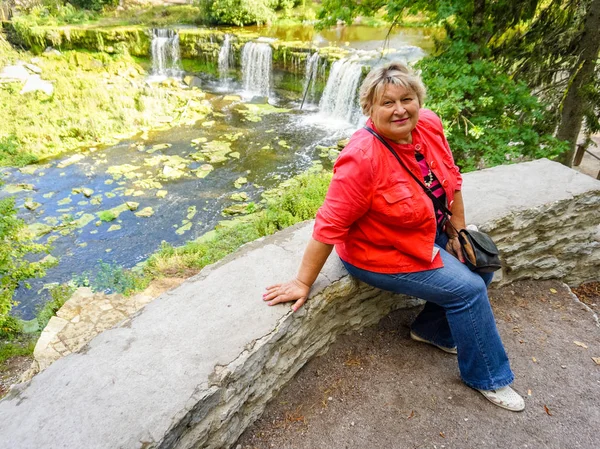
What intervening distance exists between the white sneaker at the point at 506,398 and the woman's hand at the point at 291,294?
107 centimetres

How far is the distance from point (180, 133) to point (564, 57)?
934cm

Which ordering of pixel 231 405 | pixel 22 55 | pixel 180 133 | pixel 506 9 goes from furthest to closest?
pixel 22 55
pixel 180 133
pixel 506 9
pixel 231 405

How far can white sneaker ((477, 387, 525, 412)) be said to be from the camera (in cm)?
200

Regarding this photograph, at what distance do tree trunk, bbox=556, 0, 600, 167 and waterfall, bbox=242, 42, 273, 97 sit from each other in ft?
35.3

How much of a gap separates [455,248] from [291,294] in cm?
94

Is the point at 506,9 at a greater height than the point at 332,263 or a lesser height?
greater

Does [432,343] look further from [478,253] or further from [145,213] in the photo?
[145,213]

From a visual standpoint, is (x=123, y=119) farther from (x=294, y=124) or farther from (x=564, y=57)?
(x=564, y=57)

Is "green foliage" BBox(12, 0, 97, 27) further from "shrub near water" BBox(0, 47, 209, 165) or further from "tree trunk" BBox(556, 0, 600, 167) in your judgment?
"tree trunk" BBox(556, 0, 600, 167)

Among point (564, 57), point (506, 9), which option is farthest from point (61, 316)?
point (564, 57)

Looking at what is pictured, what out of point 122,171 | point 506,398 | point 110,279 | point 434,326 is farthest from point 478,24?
point 122,171

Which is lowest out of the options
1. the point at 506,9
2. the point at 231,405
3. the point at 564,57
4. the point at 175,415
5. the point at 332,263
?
the point at 231,405

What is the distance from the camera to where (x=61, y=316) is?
4.10 meters

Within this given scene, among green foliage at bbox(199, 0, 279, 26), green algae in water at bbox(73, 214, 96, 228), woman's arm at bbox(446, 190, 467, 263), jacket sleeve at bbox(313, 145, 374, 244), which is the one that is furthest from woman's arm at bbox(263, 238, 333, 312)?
green foliage at bbox(199, 0, 279, 26)
